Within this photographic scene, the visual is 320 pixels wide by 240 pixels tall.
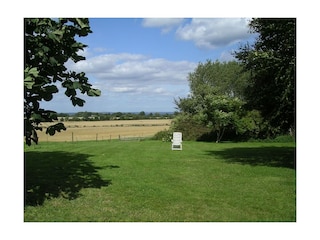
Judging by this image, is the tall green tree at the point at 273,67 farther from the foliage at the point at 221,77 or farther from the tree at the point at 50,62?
the foliage at the point at 221,77

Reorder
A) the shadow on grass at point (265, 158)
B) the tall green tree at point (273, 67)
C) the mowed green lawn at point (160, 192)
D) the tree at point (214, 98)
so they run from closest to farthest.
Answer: the mowed green lawn at point (160, 192) → the tall green tree at point (273, 67) → the shadow on grass at point (265, 158) → the tree at point (214, 98)

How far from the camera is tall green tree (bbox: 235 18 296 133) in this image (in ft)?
27.0

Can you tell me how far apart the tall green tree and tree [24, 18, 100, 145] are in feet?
14.5

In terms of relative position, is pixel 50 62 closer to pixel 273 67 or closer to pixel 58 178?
pixel 58 178

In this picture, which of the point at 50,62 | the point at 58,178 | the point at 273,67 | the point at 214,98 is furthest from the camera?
the point at 214,98

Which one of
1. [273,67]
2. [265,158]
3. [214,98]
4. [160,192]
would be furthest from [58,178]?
[214,98]

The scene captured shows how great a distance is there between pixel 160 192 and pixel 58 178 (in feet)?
9.23

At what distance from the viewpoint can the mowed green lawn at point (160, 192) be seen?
17.8ft

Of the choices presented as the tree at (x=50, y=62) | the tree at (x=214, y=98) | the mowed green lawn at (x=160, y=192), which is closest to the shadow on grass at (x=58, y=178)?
the mowed green lawn at (x=160, y=192)

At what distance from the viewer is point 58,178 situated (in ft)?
26.6

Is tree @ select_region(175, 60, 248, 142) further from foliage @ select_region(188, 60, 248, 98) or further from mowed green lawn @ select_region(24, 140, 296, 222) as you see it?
mowed green lawn @ select_region(24, 140, 296, 222)

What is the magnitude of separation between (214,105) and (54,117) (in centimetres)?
1787
